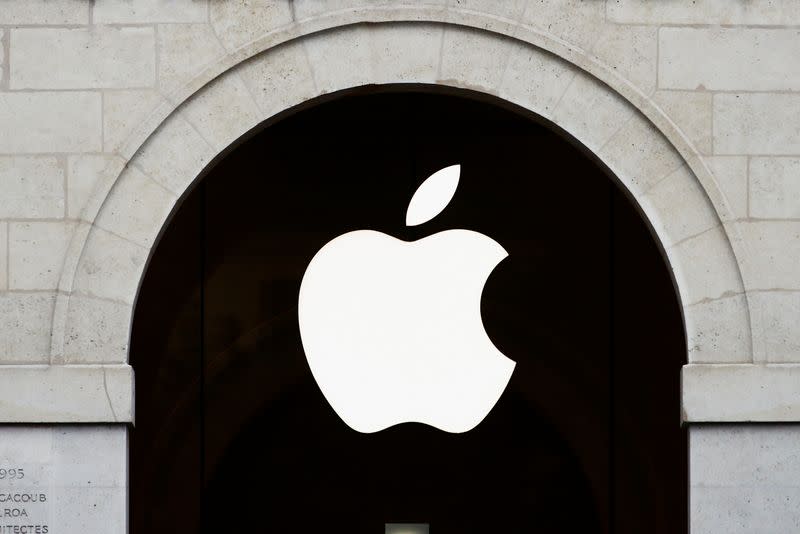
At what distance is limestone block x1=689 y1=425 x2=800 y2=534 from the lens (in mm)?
11492

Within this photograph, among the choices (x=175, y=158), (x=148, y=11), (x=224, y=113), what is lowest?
(x=175, y=158)

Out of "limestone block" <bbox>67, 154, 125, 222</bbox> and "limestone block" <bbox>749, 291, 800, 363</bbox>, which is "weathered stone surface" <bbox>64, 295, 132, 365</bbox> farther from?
"limestone block" <bbox>749, 291, 800, 363</bbox>

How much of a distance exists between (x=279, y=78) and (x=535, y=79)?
6.57 ft

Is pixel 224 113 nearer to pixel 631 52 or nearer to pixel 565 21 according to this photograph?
pixel 565 21

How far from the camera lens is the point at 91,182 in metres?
11.9

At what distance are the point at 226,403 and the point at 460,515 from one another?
284 cm

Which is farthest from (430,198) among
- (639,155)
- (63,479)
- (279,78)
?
(63,479)

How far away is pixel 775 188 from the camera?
38.9ft

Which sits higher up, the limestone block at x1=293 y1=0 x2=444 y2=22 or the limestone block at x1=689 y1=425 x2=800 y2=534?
the limestone block at x1=293 y1=0 x2=444 y2=22

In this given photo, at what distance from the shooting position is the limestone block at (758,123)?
11.9 meters

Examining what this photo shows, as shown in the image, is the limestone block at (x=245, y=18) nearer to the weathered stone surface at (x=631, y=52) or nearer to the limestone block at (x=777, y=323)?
the weathered stone surface at (x=631, y=52)

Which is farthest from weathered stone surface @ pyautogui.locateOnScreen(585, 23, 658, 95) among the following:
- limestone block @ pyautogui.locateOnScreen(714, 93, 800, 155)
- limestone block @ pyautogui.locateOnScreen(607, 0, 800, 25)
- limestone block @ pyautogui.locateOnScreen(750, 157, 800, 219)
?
limestone block @ pyautogui.locateOnScreen(750, 157, 800, 219)

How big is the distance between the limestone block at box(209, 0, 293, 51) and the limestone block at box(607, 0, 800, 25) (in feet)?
8.48

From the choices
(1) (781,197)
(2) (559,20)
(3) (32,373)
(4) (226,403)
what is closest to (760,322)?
(1) (781,197)
